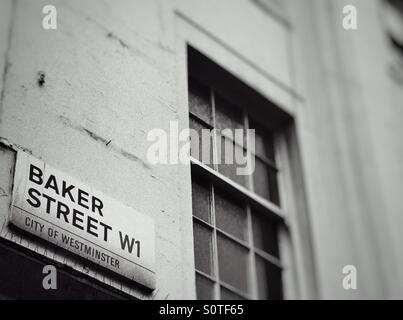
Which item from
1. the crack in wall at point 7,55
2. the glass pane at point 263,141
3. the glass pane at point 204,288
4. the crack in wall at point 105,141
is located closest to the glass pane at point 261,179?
the glass pane at point 263,141

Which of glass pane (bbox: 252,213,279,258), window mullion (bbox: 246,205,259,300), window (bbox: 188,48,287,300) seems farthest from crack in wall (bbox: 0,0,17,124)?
glass pane (bbox: 252,213,279,258)

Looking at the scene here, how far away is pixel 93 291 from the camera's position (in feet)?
12.8

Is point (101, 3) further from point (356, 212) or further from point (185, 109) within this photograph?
point (356, 212)

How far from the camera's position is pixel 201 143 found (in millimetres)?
5320

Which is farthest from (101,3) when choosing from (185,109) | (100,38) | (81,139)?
(81,139)

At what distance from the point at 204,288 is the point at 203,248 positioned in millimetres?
265

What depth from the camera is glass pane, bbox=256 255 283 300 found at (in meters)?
5.46

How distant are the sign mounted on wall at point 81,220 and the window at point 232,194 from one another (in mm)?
705

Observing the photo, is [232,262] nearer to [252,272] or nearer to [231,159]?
[252,272]

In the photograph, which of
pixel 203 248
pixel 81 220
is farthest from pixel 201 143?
pixel 81 220

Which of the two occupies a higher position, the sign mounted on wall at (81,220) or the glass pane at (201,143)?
the glass pane at (201,143)

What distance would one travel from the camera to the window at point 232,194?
16.4 feet

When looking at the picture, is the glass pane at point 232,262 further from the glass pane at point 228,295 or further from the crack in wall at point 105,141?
the crack in wall at point 105,141
